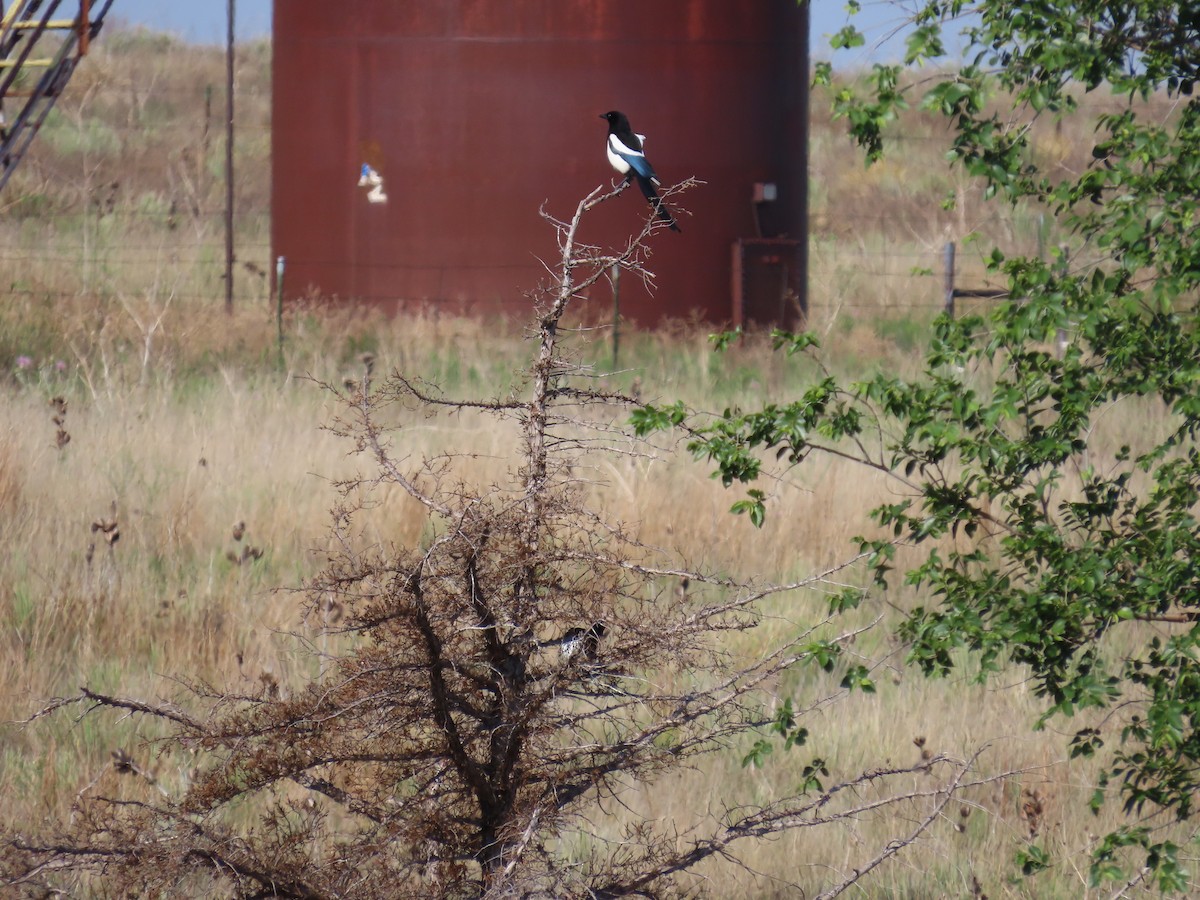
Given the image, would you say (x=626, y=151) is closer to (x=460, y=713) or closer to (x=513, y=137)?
(x=460, y=713)

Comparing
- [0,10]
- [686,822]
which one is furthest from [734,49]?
[686,822]

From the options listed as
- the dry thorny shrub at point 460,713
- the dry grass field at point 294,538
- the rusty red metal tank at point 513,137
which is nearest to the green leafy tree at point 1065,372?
the dry grass field at point 294,538

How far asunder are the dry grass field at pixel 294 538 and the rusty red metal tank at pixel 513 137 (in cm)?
67

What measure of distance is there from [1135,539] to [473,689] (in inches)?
59.5

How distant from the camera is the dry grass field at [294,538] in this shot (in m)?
4.23

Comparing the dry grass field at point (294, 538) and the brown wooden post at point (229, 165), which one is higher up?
the brown wooden post at point (229, 165)

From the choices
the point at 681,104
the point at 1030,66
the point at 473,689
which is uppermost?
the point at 681,104

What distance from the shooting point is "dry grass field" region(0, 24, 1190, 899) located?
423 centimetres

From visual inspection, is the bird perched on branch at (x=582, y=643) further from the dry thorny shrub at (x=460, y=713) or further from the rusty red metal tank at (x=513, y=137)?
the rusty red metal tank at (x=513, y=137)

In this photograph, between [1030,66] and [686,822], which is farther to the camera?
[686,822]

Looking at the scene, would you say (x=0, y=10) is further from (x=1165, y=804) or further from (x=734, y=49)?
(x=1165, y=804)

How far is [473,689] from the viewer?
277 cm

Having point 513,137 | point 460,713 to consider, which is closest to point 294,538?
point 460,713

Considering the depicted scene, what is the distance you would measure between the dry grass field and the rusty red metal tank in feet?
2.20
